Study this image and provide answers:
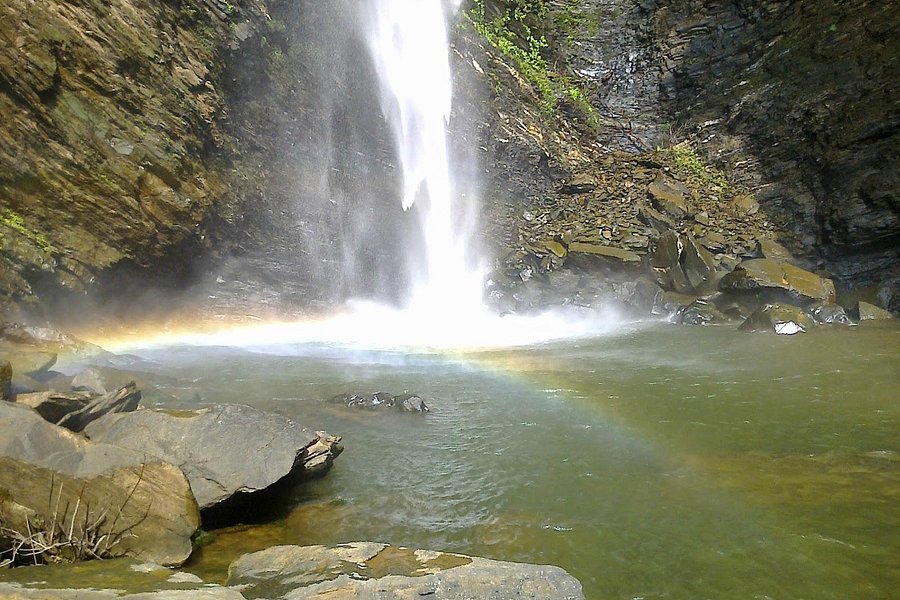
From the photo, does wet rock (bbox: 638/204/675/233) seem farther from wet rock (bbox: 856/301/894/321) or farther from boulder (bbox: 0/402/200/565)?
boulder (bbox: 0/402/200/565)

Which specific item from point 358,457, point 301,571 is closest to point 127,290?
point 358,457

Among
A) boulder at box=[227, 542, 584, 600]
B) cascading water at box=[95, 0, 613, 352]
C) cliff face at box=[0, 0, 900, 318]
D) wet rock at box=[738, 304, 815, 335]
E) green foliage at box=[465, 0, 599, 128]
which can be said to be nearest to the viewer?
boulder at box=[227, 542, 584, 600]

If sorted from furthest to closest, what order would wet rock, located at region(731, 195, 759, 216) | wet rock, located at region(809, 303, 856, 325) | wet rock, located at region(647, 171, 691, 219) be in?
wet rock, located at region(731, 195, 759, 216) → wet rock, located at region(647, 171, 691, 219) → wet rock, located at region(809, 303, 856, 325)

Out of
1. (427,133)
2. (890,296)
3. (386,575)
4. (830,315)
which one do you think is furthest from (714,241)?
(386,575)

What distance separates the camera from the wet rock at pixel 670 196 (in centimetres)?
2075

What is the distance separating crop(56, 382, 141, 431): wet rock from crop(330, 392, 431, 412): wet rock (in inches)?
82.6

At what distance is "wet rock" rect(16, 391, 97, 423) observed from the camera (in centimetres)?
411

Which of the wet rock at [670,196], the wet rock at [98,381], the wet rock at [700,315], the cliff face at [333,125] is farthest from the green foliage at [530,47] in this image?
the wet rock at [98,381]

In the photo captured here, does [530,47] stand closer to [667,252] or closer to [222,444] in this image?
[667,252]

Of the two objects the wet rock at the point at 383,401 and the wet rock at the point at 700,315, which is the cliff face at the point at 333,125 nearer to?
the wet rock at the point at 700,315

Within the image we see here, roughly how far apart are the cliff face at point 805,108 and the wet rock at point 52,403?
20623mm

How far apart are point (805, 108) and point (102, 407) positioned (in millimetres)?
23599

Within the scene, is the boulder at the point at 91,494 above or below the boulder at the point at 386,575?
above

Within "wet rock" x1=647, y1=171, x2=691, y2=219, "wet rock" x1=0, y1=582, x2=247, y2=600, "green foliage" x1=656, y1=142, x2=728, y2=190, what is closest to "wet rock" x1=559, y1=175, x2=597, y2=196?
"wet rock" x1=647, y1=171, x2=691, y2=219
